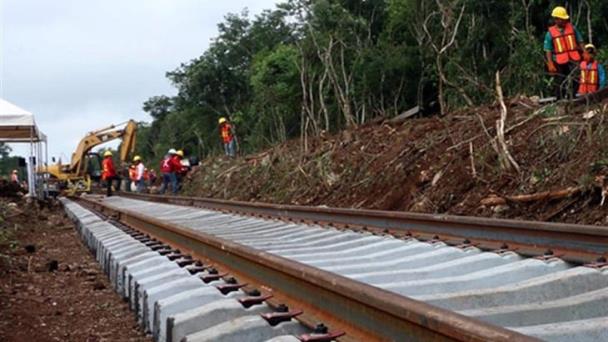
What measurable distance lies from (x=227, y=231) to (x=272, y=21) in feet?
127

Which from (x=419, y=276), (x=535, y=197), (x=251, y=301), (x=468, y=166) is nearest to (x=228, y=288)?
(x=251, y=301)

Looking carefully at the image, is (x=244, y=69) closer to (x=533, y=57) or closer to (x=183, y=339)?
(x=533, y=57)

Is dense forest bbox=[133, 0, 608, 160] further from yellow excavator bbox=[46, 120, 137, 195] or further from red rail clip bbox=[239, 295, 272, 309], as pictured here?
red rail clip bbox=[239, 295, 272, 309]

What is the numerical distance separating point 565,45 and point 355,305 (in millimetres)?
8097

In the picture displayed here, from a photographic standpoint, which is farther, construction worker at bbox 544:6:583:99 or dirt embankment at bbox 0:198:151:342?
construction worker at bbox 544:6:583:99

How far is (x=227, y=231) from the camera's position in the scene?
7.32 meters

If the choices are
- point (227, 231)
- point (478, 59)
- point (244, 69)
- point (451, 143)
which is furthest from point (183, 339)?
point (244, 69)

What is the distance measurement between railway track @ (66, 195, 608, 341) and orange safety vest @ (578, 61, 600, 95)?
4.31 meters

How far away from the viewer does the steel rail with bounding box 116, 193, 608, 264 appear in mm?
4148

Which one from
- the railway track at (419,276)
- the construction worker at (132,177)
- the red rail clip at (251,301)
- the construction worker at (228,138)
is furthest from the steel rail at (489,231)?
the construction worker at (132,177)

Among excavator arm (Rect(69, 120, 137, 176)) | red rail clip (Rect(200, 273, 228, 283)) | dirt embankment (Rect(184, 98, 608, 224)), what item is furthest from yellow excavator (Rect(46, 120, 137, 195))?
red rail clip (Rect(200, 273, 228, 283))

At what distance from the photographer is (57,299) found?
5402 millimetres

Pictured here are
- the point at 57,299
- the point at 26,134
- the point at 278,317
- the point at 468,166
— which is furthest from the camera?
the point at 26,134

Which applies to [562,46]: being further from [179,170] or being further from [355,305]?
[179,170]
